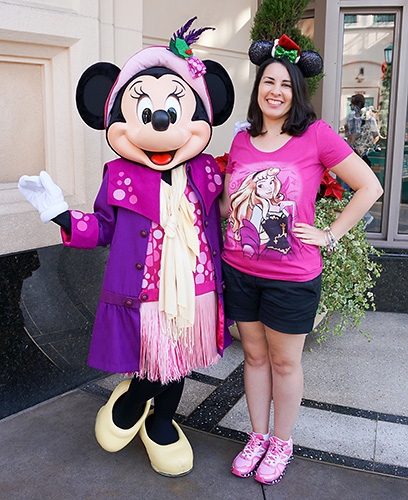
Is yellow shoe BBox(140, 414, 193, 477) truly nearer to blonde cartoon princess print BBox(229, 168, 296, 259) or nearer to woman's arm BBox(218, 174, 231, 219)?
blonde cartoon princess print BBox(229, 168, 296, 259)

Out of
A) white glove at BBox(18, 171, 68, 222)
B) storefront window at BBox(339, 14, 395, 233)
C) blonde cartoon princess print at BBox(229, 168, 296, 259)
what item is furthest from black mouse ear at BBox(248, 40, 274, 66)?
storefront window at BBox(339, 14, 395, 233)

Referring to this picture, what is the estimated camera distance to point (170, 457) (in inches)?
93.8

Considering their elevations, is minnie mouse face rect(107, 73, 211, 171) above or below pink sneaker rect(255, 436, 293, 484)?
above

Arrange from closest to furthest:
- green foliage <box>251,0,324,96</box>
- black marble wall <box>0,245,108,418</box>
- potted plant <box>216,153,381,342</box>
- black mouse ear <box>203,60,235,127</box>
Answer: black mouse ear <box>203,60,235,127</box> < black marble wall <box>0,245,108,418</box> < potted plant <box>216,153,381,342</box> < green foliage <box>251,0,324,96</box>

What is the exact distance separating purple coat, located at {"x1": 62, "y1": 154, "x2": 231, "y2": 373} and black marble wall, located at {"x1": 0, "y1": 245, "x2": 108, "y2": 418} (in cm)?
78

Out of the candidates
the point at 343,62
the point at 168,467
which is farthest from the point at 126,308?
the point at 343,62

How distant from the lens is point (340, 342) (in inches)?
153

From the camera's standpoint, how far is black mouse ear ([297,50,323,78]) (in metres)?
2.16

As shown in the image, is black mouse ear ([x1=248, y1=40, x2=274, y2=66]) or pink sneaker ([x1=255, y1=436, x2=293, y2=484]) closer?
black mouse ear ([x1=248, y1=40, x2=274, y2=66])

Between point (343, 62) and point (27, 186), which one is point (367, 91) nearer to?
point (343, 62)

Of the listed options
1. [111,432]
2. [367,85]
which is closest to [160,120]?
[111,432]

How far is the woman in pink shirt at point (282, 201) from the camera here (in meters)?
2.11

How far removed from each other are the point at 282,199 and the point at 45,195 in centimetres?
91

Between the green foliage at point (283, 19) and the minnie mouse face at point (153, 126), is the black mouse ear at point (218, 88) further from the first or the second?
the green foliage at point (283, 19)
